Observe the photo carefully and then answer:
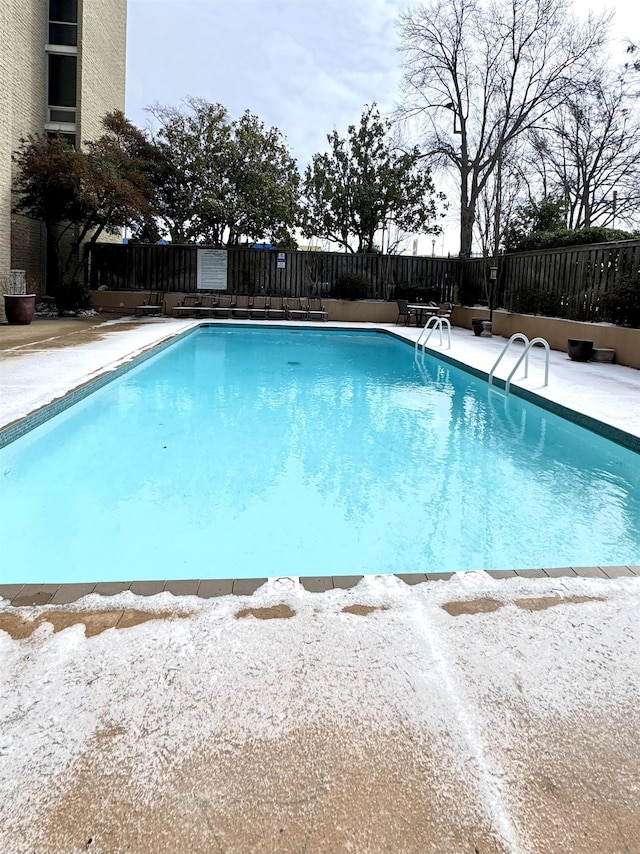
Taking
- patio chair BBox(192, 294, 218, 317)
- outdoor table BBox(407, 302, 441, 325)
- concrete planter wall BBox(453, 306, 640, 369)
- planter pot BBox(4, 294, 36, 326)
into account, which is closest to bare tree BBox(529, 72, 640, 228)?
outdoor table BBox(407, 302, 441, 325)

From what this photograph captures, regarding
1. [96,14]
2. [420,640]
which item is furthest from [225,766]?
[96,14]

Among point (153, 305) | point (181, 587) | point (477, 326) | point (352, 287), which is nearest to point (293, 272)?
point (352, 287)

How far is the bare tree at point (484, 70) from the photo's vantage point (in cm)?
1864

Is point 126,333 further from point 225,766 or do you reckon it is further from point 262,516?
point 225,766

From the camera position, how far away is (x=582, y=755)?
4.96 ft

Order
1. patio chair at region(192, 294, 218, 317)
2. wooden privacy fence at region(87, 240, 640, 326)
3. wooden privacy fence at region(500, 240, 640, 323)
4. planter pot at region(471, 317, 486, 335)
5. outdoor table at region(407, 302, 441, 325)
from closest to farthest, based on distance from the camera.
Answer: wooden privacy fence at region(500, 240, 640, 323), planter pot at region(471, 317, 486, 335), outdoor table at region(407, 302, 441, 325), patio chair at region(192, 294, 218, 317), wooden privacy fence at region(87, 240, 640, 326)

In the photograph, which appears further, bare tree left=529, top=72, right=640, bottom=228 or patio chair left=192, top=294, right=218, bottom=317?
bare tree left=529, top=72, right=640, bottom=228

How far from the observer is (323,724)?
5.20ft

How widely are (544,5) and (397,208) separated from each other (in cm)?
671

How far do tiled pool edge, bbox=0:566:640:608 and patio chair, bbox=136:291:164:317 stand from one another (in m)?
14.3

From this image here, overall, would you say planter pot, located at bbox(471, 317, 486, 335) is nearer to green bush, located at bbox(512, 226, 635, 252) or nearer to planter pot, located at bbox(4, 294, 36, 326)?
green bush, located at bbox(512, 226, 635, 252)

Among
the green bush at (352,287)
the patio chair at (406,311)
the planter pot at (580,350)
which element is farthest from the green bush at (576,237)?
the green bush at (352,287)

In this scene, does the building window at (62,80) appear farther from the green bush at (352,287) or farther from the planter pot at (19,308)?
the green bush at (352,287)

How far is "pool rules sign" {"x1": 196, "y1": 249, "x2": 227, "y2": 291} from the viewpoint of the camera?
1702 centimetres
